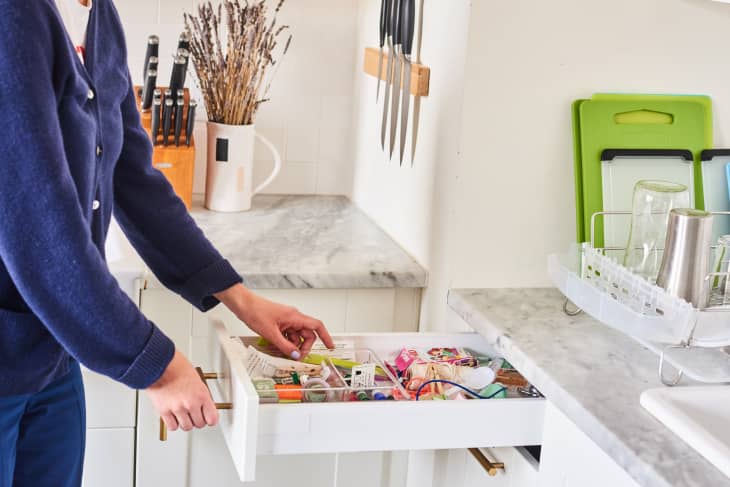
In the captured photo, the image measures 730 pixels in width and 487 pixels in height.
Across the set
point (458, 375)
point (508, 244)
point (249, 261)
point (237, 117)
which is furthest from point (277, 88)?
point (458, 375)

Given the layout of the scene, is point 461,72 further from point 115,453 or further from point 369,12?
point 115,453

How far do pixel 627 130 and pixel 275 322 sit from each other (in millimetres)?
688

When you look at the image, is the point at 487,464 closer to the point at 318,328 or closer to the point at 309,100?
the point at 318,328

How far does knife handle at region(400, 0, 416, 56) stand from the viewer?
74.9 inches

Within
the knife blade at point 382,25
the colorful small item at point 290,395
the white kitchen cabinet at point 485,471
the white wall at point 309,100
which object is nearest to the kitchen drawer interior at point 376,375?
the colorful small item at point 290,395

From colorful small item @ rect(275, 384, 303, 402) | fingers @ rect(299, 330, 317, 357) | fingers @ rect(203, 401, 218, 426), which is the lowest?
colorful small item @ rect(275, 384, 303, 402)

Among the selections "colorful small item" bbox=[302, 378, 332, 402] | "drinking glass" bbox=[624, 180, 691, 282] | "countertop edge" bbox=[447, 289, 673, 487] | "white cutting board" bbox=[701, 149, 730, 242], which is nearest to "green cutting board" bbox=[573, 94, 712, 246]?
"white cutting board" bbox=[701, 149, 730, 242]

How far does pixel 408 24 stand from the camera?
6.27 ft

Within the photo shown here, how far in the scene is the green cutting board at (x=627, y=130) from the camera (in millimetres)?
1647

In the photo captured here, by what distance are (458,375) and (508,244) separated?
30 cm

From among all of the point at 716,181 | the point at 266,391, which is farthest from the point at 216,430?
the point at 716,181

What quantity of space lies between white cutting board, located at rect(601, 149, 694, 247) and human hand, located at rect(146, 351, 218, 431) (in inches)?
30.9

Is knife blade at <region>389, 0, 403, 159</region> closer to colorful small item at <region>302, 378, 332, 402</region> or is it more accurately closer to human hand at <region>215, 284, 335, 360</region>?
human hand at <region>215, 284, 335, 360</region>

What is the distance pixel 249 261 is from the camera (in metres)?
1.80
